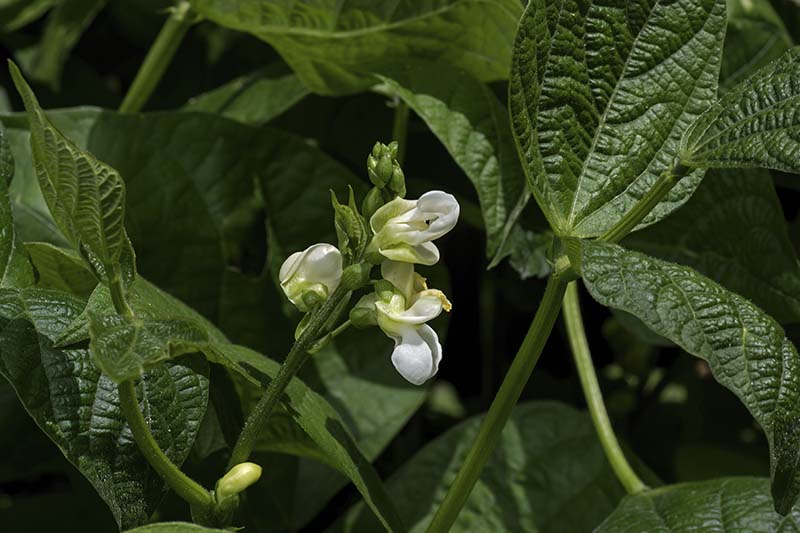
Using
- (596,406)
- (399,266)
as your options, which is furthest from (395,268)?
(596,406)

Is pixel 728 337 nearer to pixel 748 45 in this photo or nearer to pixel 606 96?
pixel 606 96

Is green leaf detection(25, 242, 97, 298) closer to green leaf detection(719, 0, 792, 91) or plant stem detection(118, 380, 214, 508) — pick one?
plant stem detection(118, 380, 214, 508)

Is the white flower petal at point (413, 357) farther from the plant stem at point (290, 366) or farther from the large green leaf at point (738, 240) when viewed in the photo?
the large green leaf at point (738, 240)

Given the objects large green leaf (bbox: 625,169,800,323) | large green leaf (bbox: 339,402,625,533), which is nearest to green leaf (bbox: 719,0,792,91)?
large green leaf (bbox: 625,169,800,323)

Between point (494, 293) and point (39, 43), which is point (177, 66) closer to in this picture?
point (39, 43)

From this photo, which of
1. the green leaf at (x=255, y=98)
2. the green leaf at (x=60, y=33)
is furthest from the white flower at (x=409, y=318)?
the green leaf at (x=60, y=33)
